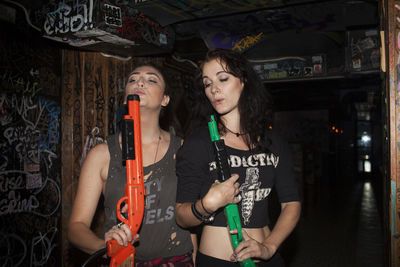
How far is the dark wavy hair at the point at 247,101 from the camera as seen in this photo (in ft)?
6.12

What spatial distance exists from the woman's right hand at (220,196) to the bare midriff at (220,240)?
0.30 m

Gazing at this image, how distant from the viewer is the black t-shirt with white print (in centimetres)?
172

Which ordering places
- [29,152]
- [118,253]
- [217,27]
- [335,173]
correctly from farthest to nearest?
1. [335,173]
2. [217,27]
3. [29,152]
4. [118,253]

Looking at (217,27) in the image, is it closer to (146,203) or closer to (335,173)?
(146,203)

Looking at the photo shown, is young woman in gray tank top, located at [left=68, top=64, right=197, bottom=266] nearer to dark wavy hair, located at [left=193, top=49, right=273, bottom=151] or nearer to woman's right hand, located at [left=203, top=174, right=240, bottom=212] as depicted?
dark wavy hair, located at [left=193, top=49, right=273, bottom=151]

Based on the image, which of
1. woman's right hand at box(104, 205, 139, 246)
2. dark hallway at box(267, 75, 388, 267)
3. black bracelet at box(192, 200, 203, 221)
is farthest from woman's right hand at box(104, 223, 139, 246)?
dark hallway at box(267, 75, 388, 267)

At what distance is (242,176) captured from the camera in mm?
1760

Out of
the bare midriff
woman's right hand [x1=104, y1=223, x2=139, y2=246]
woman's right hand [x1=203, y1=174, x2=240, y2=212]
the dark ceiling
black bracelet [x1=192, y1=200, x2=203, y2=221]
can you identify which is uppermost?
the dark ceiling

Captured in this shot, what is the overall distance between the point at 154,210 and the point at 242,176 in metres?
0.64

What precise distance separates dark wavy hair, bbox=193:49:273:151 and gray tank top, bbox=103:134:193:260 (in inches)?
20.2

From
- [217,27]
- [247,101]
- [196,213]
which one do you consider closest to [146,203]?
[196,213]

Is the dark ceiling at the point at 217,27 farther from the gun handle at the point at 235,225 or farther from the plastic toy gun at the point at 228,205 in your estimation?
the gun handle at the point at 235,225

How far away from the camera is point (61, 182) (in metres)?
3.72

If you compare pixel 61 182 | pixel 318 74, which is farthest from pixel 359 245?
pixel 61 182
